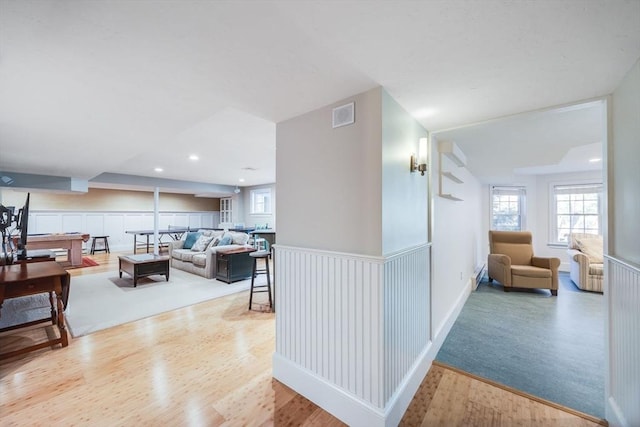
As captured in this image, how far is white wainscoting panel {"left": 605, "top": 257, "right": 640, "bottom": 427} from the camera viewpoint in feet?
4.09

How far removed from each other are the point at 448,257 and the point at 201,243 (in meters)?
5.15

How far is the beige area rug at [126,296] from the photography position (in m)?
3.09

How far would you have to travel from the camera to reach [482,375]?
6.70ft

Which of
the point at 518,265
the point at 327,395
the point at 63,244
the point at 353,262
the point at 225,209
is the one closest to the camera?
the point at 353,262

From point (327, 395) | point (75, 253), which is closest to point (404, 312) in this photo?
point (327, 395)

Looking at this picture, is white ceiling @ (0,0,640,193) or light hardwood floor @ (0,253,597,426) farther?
light hardwood floor @ (0,253,597,426)

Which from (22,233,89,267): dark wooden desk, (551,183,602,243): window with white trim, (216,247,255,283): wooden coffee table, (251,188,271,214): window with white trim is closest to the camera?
(216,247,255,283): wooden coffee table

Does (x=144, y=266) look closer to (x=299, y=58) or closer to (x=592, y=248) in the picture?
(x=299, y=58)

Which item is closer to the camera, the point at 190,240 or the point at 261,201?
the point at 190,240

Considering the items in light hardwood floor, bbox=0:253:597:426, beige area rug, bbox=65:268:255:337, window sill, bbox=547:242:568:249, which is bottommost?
light hardwood floor, bbox=0:253:597:426

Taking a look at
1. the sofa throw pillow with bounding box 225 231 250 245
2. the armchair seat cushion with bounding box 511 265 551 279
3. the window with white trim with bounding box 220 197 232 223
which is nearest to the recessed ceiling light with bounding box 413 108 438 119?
the armchair seat cushion with bounding box 511 265 551 279

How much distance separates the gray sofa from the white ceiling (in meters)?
3.27

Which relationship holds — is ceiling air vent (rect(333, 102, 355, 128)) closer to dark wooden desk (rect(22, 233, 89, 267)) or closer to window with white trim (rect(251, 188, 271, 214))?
window with white trim (rect(251, 188, 271, 214))

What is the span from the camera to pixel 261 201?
9102 mm
